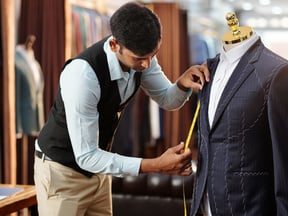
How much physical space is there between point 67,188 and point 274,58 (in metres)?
0.94

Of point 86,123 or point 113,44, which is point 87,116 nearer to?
point 86,123

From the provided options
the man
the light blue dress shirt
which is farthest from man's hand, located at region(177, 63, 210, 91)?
the light blue dress shirt

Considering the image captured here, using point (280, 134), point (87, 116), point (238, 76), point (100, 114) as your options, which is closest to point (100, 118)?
point (100, 114)

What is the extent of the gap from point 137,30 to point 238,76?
0.38 meters

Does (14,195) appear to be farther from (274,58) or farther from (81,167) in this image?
(274,58)

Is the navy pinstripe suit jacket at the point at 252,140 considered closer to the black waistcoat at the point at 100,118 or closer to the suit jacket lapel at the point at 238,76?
the suit jacket lapel at the point at 238,76

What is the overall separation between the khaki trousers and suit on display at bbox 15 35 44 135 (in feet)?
6.35

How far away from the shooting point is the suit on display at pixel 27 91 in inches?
155

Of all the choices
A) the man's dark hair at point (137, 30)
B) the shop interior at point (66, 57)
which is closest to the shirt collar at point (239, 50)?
the man's dark hair at point (137, 30)

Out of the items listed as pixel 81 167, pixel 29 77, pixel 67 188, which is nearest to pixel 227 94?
pixel 81 167

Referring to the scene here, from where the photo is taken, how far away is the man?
1754 mm

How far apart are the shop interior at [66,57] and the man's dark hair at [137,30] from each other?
0.47 meters

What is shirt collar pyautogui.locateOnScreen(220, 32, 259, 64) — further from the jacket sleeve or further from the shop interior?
the shop interior

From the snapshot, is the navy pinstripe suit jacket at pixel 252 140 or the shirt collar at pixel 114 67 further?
the shirt collar at pixel 114 67
